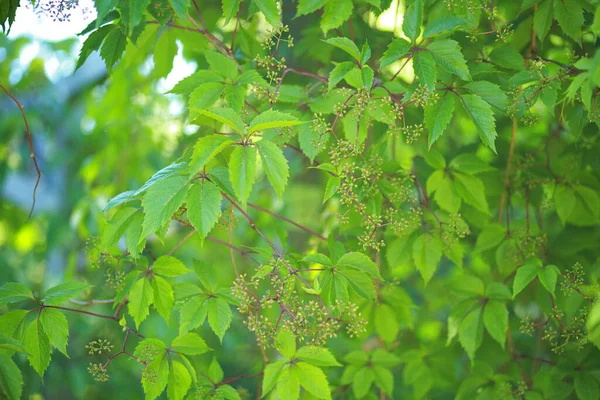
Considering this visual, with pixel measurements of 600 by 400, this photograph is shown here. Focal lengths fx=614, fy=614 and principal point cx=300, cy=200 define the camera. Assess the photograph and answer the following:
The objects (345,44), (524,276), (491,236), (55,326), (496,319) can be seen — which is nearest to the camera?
(345,44)

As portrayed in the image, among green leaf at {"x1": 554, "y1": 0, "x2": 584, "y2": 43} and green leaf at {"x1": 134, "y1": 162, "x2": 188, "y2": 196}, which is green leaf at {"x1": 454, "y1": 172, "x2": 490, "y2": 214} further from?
green leaf at {"x1": 134, "y1": 162, "x2": 188, "y2": 196}

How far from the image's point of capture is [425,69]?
1.15 m

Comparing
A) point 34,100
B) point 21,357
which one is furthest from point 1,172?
point 21,357

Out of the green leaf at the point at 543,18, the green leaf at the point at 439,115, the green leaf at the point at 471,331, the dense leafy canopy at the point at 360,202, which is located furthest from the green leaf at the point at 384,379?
the green leaf at the point at 543,18

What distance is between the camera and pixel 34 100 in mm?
3625

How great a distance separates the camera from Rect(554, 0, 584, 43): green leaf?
1.26m

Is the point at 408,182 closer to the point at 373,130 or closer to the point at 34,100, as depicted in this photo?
the point at 373,130

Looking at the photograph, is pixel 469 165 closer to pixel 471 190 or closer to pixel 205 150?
pixel 471 190

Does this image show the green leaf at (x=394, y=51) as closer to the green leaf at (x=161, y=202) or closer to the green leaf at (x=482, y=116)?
the green leaf at (x=482, y=116)

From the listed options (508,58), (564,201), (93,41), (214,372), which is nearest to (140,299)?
(214,372)

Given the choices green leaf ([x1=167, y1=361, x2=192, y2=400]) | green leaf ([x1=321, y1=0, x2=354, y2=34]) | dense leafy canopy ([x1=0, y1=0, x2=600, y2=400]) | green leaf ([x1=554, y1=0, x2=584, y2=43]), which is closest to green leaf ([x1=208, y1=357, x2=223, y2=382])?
dense leafy canopy ([x1=0, y1=0, x2=600, y2=400])

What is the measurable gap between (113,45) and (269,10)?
0.37 m

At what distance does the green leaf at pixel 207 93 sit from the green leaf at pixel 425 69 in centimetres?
41

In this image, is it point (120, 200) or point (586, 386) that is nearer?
point (120, 200)
